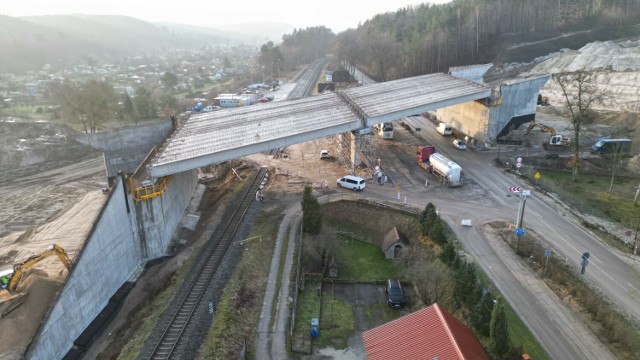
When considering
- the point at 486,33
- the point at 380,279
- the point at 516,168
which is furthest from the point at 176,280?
the point at 486,33

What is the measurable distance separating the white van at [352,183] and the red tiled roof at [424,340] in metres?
20.0

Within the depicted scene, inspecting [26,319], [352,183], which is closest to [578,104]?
[352,183]

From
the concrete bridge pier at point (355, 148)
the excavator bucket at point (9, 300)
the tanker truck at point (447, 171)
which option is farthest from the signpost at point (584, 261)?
the excavator bucket at point (9, 300)

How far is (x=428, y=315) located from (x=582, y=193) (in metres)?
26.4

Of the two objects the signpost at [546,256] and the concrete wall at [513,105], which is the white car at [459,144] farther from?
the signpost at [546,256]

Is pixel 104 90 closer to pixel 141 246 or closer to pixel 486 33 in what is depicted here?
pixel 141 246

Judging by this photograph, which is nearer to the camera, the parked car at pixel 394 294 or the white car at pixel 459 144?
the parked car at pixel 394 294

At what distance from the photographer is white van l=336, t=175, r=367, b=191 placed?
3834cm

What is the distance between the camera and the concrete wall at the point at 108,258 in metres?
22.7

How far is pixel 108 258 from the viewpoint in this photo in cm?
2723

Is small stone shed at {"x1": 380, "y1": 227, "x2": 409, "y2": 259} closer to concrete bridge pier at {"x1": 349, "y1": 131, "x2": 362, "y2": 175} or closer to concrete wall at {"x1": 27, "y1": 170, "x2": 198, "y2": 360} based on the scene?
concrete bridge pier at {"x1": 349, "y1": 131, "x2": 362, "y2": 175}

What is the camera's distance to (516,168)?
41.9m

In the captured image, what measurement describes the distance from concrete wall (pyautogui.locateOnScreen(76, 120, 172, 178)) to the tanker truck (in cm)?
2595

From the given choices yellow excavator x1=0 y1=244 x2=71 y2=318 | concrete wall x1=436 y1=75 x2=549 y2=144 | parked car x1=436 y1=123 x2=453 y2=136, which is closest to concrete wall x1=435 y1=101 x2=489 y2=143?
concrete wall x1=436 y1=75 x2=549 y2=144
